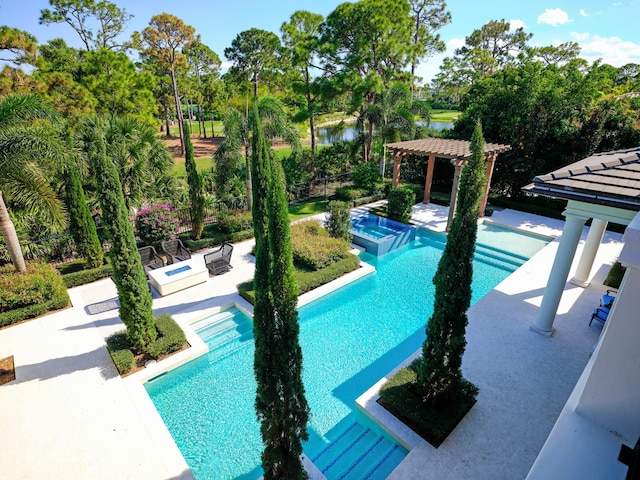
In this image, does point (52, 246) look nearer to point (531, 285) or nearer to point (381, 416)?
point (381, 416)

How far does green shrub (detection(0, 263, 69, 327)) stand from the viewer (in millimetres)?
9762

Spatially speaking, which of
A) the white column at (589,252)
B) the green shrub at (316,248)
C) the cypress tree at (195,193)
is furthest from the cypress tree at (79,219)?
the white column at (589,252)

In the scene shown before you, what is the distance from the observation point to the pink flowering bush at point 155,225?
43.3ft

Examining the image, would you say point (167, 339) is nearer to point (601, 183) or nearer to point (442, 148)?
point (601, 183)

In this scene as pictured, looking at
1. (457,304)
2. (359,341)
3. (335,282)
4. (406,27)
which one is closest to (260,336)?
(457,304)

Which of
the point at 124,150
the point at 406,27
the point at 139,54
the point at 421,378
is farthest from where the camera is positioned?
the point at 139,54

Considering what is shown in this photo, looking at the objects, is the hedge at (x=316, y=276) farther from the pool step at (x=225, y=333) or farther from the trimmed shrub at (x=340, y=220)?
the trimmed shrub at (x=340, y=220)

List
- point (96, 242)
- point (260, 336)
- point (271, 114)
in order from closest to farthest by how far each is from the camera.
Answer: point (260, 336) < point (96, 242) < point (271, 114)

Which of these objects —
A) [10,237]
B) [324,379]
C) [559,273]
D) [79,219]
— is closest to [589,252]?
[559,273]

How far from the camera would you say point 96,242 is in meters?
12.2

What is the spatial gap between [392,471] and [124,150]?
552 inches

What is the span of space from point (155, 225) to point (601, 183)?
1348cm

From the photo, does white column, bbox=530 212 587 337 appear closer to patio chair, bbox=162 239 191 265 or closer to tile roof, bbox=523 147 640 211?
tile roof, bbox=523 147 640 211

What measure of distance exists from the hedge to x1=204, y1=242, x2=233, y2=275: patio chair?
1402 millimetres
